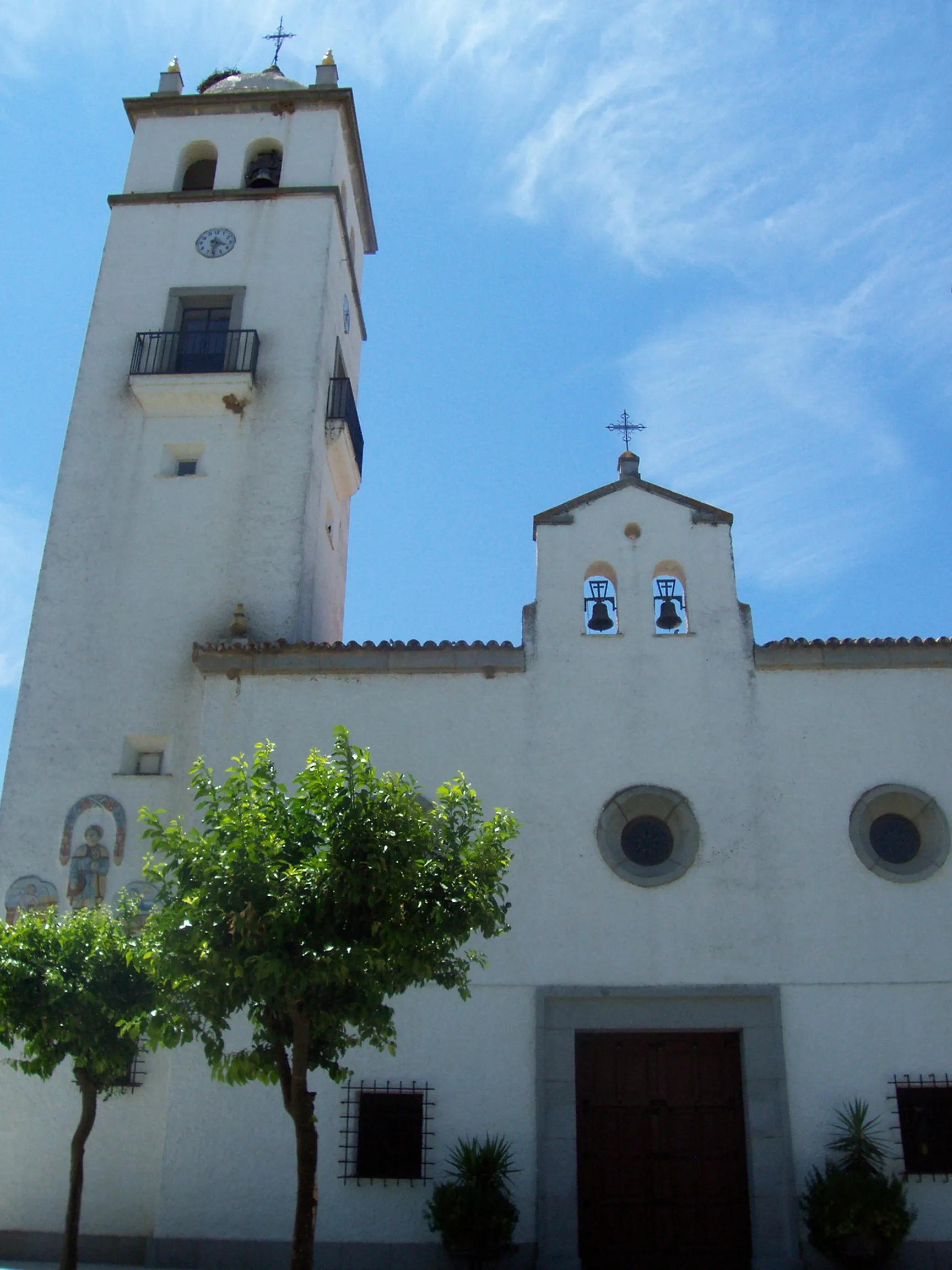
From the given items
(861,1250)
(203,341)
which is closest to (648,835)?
(861,1250)

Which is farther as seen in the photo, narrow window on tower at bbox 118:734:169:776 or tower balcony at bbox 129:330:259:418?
tower balcony at bbox 129:330:259:418

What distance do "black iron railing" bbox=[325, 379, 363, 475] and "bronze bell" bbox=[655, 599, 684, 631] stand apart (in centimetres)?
640

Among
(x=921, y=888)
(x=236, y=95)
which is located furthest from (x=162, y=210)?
(x=921, y=888)

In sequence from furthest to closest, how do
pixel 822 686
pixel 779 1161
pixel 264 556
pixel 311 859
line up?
1. pixel 264 556
2. pixel 822 686
3. pixel 779 1161
4. pixel 311 859

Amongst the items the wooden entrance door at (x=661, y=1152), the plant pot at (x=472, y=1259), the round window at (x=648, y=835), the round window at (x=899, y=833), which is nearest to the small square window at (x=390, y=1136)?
the plant pot at (x=472, y=1259)

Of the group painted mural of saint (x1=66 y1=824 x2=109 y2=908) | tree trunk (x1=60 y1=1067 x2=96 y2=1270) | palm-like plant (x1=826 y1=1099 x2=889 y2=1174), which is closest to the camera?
tree trunk (x1=60 y1=1067 x2=96 y2=1270)

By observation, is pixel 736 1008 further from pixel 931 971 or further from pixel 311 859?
pixel 311 859

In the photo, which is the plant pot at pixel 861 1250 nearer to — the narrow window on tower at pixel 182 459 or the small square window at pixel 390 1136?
the small square window at pixel 390 1136

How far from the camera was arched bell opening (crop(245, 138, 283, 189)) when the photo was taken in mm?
20406

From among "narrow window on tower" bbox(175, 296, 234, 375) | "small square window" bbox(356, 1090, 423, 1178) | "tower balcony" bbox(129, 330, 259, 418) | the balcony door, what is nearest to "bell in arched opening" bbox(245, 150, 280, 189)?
"narrow window on tower" bbox(175, 296, 234, 375)

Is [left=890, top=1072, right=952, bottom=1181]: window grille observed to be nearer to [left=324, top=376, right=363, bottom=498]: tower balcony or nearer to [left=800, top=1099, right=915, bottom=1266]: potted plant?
[left=800, top=1099, right=915, bottom=1266]: potted plant

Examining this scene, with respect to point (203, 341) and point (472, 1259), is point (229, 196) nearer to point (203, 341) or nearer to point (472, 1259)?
point (203, 341)

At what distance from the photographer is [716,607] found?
1498 centimetres

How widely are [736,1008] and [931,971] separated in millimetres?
2251
